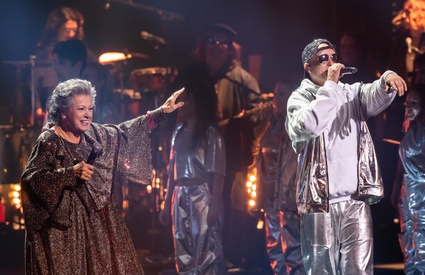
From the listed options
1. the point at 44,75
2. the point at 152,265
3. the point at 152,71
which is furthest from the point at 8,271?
the point at 152,71

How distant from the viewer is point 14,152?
11375 millimetres

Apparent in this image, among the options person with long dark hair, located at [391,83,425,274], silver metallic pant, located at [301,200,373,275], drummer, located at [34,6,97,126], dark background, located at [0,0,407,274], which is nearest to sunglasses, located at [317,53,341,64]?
silver metallic pant, located at [301,200,373,275]

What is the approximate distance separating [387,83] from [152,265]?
5136mm

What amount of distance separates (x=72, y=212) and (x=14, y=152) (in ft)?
16.5

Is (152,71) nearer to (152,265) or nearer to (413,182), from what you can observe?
(152,265)

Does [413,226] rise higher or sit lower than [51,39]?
lower

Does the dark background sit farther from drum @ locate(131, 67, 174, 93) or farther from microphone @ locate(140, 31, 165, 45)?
drum @ locate(131, 67, 174, 93)

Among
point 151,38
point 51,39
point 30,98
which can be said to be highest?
point 151,38

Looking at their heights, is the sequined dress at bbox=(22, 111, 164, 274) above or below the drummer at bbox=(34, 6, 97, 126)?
below

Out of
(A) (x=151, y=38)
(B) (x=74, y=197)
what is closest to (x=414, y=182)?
(B) (x=74, y=197)

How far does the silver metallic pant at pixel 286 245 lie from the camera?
28.6 ft

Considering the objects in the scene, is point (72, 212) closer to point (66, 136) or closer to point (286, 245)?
point (66, 136)

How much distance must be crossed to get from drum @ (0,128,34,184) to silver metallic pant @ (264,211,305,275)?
3.68 m

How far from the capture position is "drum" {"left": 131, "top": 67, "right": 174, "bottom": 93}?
493 inches
